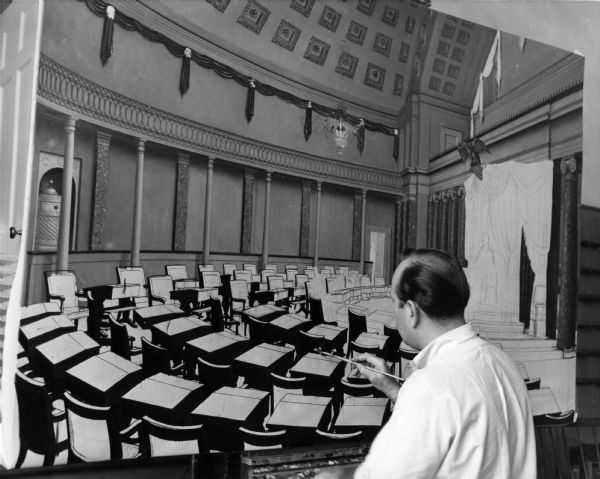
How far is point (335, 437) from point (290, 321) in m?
0.65

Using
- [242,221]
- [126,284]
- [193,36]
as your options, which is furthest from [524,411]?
[193,36]

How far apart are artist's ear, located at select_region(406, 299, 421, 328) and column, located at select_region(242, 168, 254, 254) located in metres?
1.12

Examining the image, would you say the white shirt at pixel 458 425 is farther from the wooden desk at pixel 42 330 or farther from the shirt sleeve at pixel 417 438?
the wooden desk at pixel 42 330

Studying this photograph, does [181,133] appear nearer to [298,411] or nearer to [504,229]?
[298,411]

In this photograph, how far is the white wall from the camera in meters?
2.90

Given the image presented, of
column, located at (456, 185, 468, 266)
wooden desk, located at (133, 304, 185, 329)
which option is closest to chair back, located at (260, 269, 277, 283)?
wooden desk, located at (133, 304, 185, 329)

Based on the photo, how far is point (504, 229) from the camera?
2.91m

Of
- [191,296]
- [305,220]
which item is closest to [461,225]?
[305,220]

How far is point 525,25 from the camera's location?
9.62 ft

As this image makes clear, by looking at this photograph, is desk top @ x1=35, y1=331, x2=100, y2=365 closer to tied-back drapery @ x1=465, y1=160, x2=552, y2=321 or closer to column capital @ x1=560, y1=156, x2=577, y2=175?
tied-back drapery @ x1=465, y1=160, x2=552, y2=321

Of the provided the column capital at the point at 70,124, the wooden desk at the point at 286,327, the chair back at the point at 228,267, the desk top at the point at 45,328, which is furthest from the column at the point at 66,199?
the wooden desk at the point at 286,327

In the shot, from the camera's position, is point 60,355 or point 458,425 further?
point 60,355

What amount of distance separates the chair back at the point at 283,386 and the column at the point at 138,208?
920 mm

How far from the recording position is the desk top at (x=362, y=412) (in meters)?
2.35
